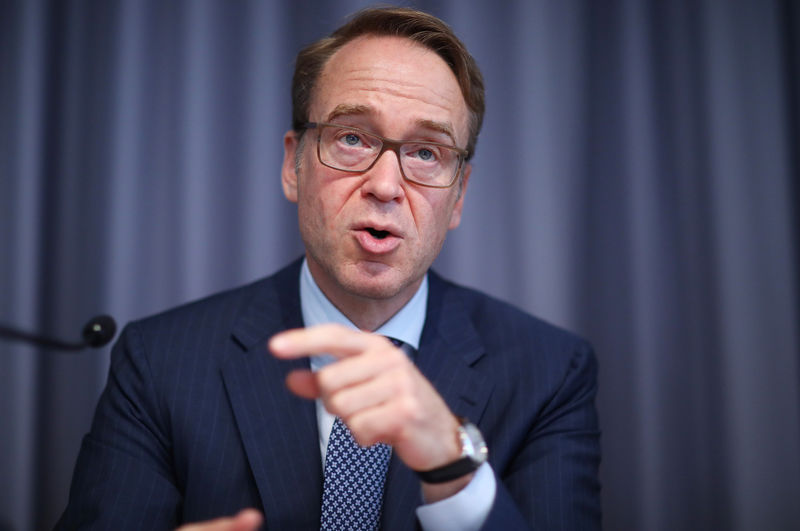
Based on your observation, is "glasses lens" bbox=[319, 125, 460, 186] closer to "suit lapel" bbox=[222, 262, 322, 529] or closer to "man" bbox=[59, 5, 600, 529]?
"man" bbox=[59, 5, 600, 529]

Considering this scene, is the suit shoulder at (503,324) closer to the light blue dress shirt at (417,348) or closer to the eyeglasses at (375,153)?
the light blue dress shirt at (417,348)

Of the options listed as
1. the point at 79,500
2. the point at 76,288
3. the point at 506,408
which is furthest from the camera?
the point at 76,288

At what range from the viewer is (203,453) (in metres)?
1.21

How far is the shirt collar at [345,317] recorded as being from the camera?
1.40 metres

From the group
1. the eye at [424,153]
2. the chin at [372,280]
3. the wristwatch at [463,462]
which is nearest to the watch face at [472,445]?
the wristwatch at [463,462]

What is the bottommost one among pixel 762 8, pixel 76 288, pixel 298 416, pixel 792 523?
pixel 792 523

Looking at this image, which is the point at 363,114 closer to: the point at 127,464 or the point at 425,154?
the point at 425,154

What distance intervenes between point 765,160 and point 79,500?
2.19m

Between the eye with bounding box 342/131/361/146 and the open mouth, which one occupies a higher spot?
the eye with bounding box 342/131/361/146

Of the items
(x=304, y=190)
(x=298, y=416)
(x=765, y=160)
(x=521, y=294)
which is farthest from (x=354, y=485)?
(x=765, y=160)

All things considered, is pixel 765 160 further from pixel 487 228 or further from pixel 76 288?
pixel 76 288

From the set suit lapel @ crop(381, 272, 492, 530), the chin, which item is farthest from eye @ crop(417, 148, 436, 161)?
suit lapel @ crop(381, 272, 492, 530)

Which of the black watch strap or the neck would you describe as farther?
the neck

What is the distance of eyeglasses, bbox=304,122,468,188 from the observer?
1.28 metres
